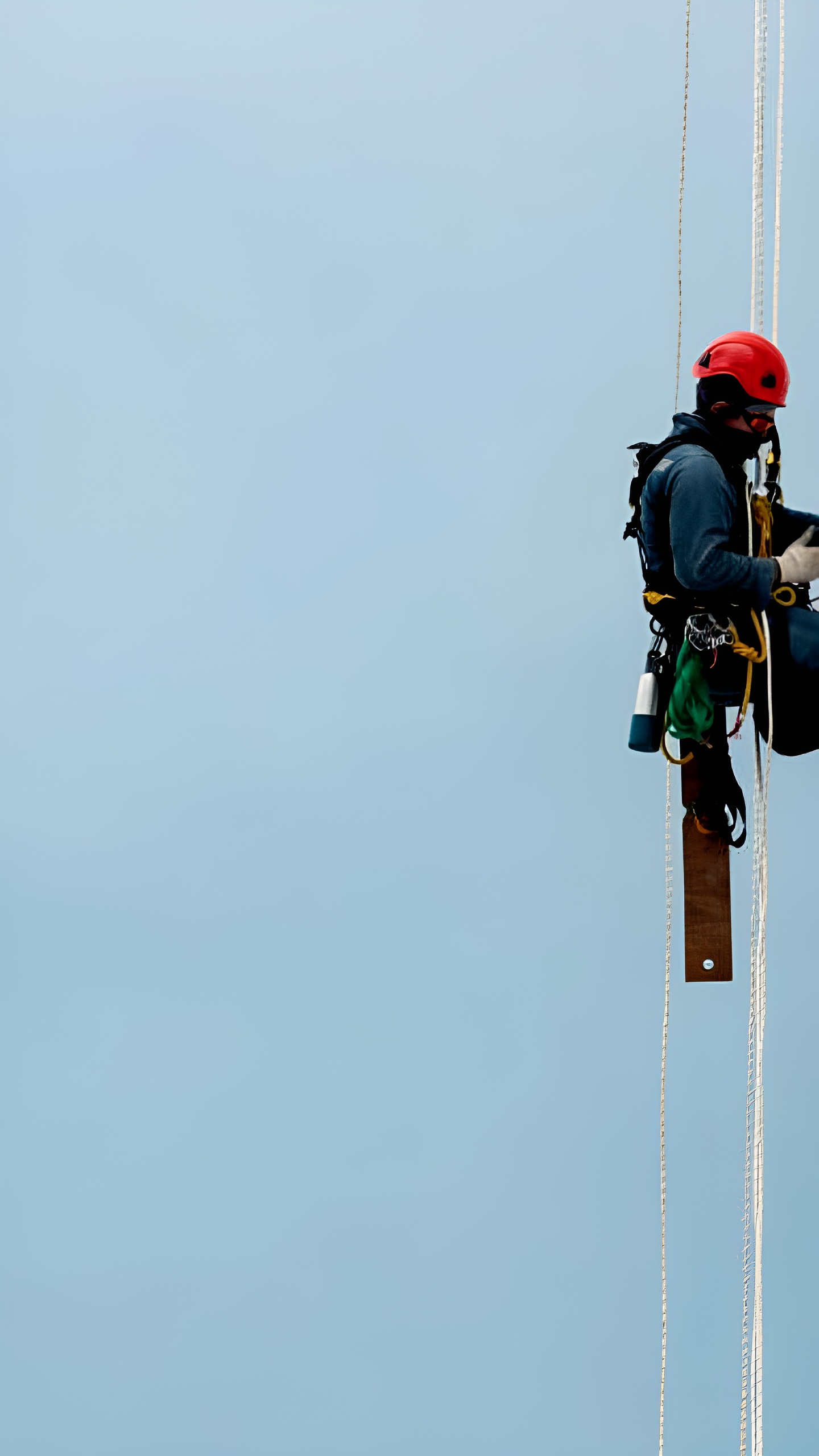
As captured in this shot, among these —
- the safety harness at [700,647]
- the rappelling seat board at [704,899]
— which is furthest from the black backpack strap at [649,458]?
the rappelling seat board at [704,899]

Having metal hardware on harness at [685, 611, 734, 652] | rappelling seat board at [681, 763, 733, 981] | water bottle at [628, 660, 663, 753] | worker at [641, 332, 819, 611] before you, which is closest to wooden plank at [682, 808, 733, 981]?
rappelling seat board at [681, 763, 733, 981]

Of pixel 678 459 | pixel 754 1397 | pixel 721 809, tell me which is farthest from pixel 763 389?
pixel 754 1397

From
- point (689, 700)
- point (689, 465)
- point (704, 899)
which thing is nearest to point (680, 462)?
point (689, 465)

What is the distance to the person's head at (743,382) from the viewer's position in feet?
15.9

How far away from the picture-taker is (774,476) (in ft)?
16.4

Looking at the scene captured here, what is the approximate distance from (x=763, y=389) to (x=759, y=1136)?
166 cm

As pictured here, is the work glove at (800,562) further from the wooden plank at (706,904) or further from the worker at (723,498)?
the wooden plank at (706,904)

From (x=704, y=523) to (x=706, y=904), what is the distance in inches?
35.7

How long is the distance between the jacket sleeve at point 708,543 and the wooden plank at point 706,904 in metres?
0.60

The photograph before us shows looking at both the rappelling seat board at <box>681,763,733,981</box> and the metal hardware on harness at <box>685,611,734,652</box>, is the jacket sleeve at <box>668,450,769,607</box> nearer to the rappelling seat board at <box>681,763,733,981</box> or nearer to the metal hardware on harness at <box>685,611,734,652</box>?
the metal hardware on harness at <box>685,611,734,652</box>

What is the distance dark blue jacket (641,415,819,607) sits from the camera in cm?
475

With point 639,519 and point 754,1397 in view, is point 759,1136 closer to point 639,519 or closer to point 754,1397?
point 754,1397

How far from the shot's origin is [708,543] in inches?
187

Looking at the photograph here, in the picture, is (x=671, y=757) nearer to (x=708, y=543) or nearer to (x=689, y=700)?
(x=689, y=700)
